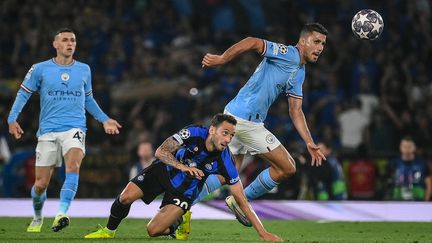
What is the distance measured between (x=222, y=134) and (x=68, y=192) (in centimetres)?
220

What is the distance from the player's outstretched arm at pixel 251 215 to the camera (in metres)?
9.79

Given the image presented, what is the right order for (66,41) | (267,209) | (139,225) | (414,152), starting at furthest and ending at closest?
(414,152) → (267,209) → (139,225) → (66,41)

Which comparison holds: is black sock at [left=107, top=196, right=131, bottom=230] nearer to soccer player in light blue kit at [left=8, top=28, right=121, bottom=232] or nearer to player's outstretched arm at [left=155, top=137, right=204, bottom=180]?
player's outstretched arm at [left=155, top=137, right=204, bottom=180]

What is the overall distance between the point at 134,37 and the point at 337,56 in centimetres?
413

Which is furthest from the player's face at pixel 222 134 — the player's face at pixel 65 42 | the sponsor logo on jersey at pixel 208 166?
the player's face at pixel 65 42

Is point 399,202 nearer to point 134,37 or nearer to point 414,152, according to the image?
point 414,152

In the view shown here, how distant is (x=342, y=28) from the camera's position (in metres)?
21.0

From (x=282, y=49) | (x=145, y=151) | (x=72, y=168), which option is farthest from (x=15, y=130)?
(x=145, y=151)

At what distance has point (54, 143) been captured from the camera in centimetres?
1166

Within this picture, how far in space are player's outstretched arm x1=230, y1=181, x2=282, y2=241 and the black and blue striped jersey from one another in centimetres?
11

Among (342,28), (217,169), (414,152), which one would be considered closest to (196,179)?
(217,169)

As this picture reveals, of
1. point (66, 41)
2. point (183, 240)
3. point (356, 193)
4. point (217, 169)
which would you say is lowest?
point (356, 193)

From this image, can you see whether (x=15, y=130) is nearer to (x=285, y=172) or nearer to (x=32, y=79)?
(x=32, y=79)

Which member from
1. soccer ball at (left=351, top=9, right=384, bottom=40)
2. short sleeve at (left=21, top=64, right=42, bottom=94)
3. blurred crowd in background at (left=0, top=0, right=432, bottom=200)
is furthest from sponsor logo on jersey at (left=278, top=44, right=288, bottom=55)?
blurred crowd in background at (left=0, top=0, right=432, bottom=200)
